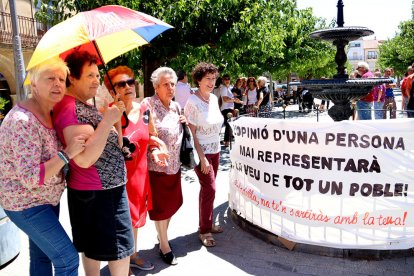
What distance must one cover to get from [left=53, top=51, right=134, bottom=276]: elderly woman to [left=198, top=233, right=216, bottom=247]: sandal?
1548mm

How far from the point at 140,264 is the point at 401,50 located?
116 ft

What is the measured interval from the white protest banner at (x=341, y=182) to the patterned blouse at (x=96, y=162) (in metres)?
1.83

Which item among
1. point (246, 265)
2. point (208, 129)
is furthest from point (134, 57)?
point (246, 265)

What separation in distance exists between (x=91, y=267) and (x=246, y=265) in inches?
61.2

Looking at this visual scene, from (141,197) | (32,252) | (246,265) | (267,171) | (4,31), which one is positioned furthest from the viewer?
(4,31)

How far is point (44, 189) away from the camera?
2.38m

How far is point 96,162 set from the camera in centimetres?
252

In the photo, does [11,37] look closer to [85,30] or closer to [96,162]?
[85,30]

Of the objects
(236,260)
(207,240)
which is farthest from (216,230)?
(236,260)

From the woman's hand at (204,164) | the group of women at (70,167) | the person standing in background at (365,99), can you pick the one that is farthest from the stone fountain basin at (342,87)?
the person standing in background at (365,99)

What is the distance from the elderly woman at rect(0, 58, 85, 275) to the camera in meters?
2.21

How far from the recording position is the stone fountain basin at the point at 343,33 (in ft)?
16.9

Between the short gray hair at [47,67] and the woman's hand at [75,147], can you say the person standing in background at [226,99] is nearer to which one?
the short gray hair at [47,67]

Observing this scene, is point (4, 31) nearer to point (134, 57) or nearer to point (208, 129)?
point (134, 57)
